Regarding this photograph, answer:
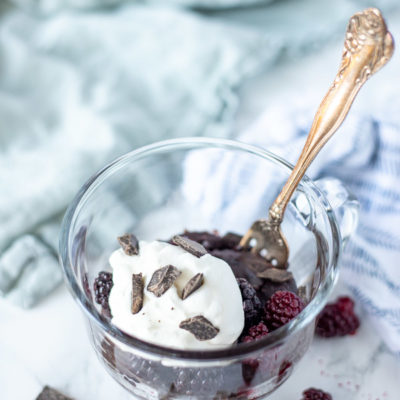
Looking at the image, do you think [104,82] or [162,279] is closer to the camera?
[162,279]

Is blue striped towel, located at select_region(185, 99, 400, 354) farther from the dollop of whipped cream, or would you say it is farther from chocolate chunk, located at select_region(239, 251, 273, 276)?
the dollop of whipped cream

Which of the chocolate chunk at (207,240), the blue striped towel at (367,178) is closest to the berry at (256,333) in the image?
the chocolate chunk at (207,240)

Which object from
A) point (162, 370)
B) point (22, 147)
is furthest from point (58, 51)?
point (162, 370)

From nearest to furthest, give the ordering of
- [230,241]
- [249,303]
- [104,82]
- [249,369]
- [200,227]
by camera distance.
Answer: [249,369], [249,303], [230,241], [200,227], [104,82]

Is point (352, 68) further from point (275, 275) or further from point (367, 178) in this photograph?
point (367, 178)

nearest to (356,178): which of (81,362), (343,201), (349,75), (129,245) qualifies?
(343,201)

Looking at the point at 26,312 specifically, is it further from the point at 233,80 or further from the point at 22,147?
the point at 233,80

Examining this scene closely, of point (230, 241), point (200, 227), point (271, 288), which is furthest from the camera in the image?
point (200, 227)
